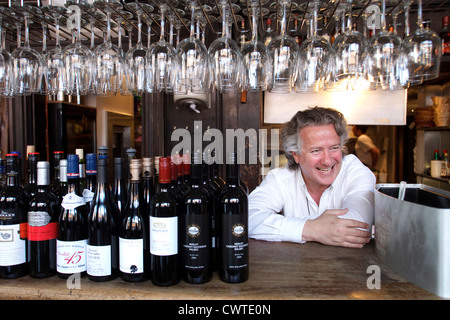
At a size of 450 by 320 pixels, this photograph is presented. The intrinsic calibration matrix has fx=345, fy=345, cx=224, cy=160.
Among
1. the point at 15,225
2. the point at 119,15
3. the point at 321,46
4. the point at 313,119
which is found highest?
the point at 119,15

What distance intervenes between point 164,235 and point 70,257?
0.87ft

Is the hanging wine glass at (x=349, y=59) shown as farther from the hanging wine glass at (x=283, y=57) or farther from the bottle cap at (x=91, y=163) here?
the bottle cap at (x=91, y=163)

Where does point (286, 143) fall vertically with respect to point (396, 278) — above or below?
above

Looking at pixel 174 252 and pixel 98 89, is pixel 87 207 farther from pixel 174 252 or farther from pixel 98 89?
pixel 98 89

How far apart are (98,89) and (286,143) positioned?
88 centimetres

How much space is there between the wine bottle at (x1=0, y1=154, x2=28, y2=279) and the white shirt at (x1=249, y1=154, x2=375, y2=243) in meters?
0.71

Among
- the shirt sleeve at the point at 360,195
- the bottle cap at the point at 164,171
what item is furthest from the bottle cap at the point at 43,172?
the shirt sleeve at the point at 360,195

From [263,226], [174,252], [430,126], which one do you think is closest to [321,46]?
[263,226]

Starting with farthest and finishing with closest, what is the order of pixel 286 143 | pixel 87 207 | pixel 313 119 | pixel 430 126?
1. pixel 430 126
2. pixel 286 143
3. pixel 313 119
4. pixel 87 207

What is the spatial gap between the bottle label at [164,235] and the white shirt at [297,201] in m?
0.49

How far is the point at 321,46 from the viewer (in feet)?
3.43

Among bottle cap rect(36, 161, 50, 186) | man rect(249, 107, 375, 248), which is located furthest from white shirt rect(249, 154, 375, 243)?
bottle cap rect(36, 161, 50, 186)

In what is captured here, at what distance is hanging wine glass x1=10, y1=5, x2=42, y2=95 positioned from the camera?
1174mm

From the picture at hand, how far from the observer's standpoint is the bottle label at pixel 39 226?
34.4 inches
